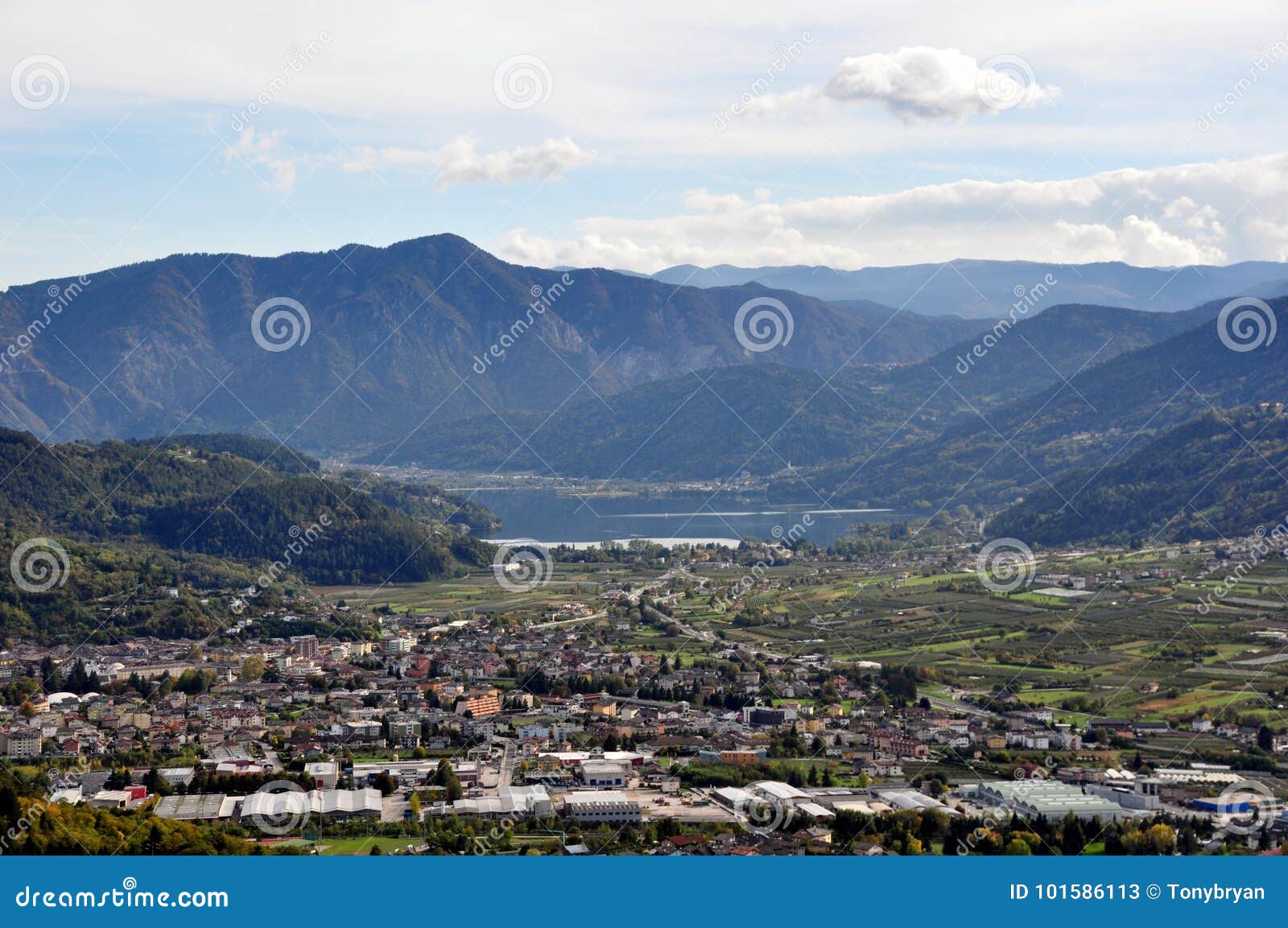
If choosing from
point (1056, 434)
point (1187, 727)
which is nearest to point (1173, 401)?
point (1056, 434)

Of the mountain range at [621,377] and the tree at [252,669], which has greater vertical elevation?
the mountain range at [621,377]

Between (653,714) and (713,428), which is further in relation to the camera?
(713,428)

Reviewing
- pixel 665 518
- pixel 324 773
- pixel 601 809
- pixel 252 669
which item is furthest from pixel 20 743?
pixel 665 518

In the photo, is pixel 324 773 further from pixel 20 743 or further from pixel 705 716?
pixel 705 716

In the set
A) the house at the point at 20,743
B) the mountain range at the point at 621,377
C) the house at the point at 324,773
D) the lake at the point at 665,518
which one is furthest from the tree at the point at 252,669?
the mountain range at the point at 621,377

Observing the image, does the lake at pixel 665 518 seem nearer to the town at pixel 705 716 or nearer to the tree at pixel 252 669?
the town at pixel 705 716

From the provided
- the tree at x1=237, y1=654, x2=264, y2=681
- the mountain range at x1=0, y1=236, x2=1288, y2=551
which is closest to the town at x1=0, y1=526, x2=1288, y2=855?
the tree at x1=237, y1=654, x2=264, y2=681

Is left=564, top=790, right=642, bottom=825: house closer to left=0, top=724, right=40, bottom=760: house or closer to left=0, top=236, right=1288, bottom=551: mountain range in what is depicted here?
left=0, top=724, right=40, bottom=760: house

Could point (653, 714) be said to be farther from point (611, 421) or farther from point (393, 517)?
point (611, 421)

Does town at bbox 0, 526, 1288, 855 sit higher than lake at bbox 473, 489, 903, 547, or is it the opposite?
lake at bbox 473, 489, 903, 547
